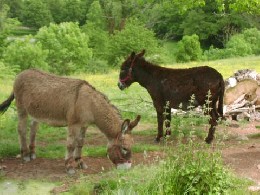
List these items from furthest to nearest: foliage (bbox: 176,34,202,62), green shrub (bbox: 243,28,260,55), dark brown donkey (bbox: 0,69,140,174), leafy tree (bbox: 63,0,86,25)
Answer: leafy tree (bbox: 63,0,86,25) → green shrub (bbox: 243,28,260,55) → foliage (bbox: 176,34,202,62) → dark brown donkey (bbox: 0,69,140,174)

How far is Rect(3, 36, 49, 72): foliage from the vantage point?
128 feet

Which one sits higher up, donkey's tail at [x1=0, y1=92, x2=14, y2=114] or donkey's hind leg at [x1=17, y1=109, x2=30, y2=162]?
donkey's tail at [x1=0, y1=92, x2=14, y2=114]

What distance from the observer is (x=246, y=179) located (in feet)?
→ 22.7

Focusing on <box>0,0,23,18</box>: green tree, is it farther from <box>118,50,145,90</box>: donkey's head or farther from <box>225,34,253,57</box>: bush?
<box>118,50,145,90</box>: donkey's head

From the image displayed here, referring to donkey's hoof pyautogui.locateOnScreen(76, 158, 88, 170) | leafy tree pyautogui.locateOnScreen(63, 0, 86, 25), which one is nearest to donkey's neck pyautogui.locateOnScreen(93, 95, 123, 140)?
donkey's hoof pyautogui.locateOnScreen(76, 158, 88, 170)

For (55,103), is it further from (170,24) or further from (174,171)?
(170,24)

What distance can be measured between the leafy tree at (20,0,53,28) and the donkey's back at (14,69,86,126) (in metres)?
62.3

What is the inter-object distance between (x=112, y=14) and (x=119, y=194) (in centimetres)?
5832

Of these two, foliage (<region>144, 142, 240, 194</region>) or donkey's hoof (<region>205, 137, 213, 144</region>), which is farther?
donkey's hoof (<region>205, 137, 213, 144</region>)

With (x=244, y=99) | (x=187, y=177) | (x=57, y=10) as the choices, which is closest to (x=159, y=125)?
(x=244, y=99)

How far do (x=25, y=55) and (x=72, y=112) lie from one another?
3365cm

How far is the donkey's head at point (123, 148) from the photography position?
729 centimetres

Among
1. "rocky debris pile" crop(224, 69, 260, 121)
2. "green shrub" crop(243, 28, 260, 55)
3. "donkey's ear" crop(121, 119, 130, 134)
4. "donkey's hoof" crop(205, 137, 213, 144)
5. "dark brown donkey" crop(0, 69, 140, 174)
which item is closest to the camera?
"donkey's ear" crop(121, 119, 130, 134)

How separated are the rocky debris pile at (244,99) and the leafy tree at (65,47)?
3353cm
